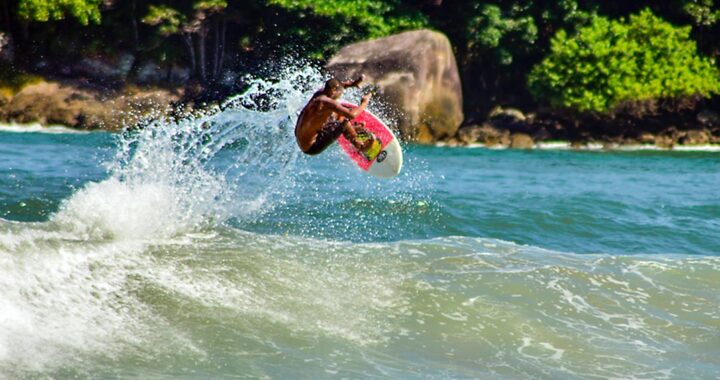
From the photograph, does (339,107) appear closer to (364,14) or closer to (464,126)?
(364,14)

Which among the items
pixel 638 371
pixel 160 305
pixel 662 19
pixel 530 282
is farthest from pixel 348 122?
pixel 662 19

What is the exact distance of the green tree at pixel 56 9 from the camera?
29109 mm

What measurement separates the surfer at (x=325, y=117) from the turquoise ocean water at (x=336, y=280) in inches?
42.1

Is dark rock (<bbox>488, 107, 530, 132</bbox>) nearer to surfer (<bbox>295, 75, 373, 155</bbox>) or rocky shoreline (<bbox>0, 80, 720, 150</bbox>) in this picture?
rocky shoreline (<bbox>0, 80, 720, 150</bbox>)

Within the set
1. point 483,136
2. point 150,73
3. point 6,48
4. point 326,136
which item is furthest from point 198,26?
point 326,136

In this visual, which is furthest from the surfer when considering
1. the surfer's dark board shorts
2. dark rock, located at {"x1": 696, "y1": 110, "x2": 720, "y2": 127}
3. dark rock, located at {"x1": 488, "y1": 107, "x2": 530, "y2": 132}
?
dark rock, located at {"x1": 696, "y1": 110, "x2": 720, "y2": 127}

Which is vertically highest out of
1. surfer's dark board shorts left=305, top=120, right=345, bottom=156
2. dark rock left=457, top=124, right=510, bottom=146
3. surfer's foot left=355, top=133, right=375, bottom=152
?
surfer's dark board shorts left=305, top=120, right=345, bottom=156

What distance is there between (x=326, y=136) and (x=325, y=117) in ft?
0.74

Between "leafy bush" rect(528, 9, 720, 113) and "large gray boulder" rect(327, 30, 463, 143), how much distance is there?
3328mm

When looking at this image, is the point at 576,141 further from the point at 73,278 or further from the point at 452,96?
the point at 73,278

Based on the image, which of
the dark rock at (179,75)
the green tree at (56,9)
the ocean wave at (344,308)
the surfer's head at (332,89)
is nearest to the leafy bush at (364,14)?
the dark rock at (179,75)

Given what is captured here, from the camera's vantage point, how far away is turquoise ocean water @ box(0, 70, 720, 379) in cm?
659

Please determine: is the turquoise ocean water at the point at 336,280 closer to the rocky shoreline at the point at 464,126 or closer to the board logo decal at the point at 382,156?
the board logo decal at the point at 382,156

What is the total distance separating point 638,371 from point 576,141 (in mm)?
23138
